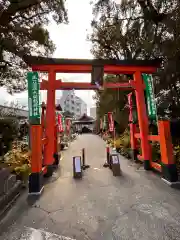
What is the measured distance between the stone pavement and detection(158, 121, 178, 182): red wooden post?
13.5 inches

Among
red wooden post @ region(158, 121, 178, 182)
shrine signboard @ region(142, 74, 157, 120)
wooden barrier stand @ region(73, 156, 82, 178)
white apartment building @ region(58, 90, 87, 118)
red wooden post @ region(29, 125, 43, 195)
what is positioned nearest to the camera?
red wooden post @ region(29, 125, 43, 195)

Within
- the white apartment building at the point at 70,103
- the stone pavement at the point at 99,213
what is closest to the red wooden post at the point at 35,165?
the stone pavement at the point at 99,213

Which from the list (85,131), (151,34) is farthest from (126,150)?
(85,131)

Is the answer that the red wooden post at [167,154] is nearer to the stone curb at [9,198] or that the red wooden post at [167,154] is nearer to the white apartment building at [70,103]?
the stone curb at [9,198]

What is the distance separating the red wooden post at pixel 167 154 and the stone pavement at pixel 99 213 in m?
0.34

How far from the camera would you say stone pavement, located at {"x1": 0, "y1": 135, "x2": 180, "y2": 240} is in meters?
2.47

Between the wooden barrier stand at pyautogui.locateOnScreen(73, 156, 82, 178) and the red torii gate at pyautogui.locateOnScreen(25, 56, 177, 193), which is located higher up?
the red torii gate at pyautogui.locateOnScreen(25, 56, 177, 193)

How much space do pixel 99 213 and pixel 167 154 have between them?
8.67ft

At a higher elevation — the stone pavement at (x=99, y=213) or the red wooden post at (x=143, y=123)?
the red wooden post at (x=143, y=123)

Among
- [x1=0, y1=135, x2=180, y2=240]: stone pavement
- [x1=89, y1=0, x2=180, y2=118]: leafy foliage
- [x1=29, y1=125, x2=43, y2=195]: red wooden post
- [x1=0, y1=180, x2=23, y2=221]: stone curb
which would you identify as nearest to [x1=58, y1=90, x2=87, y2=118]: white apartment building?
[x1=89, y1=0, x2=180, y2=118]: leafy foliage

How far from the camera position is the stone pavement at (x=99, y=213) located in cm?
247

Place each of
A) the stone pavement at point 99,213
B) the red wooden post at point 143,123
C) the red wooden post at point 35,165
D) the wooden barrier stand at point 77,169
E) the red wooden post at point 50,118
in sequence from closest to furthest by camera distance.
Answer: the stone pavement at point 99,213
the red wooden post at point 35,165
the wooden barrier stand at point 77,169
the red wooden post at point 50,118
the red wooden post at point 143,123

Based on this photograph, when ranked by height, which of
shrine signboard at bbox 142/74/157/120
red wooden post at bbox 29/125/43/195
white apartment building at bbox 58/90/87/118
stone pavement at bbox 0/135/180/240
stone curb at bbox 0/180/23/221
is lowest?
stone pavement at bbox 0/135/180/240

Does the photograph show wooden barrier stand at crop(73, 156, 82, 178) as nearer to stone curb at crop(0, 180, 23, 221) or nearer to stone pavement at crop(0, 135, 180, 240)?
stone pavement at crop(0, 135, 180, 240)
